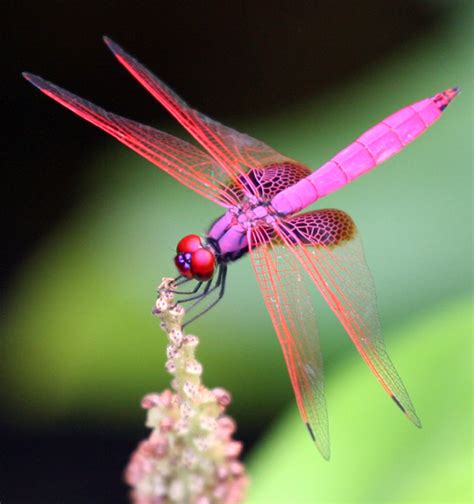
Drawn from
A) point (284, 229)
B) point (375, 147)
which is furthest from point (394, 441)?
point (375, 147)

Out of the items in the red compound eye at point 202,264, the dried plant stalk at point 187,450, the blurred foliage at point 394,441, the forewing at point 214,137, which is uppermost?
the forewing at point 214,137

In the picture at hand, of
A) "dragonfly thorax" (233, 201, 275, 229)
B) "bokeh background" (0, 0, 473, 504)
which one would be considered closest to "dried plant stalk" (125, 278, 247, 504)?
"bokeh background" (0, 0, 473, 504)

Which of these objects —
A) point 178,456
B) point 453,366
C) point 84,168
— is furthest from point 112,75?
point 178,456

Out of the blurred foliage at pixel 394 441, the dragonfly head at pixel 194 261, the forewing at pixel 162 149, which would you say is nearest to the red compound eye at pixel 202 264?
the dragonfly head at pixel 194 261

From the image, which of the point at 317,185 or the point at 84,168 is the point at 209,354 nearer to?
the point at 317,185

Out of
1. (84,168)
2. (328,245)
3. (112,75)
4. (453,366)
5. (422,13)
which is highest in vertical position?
(112,75)

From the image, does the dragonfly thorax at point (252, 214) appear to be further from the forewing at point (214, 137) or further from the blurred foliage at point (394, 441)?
the blurred foliage at point (394, 441)
